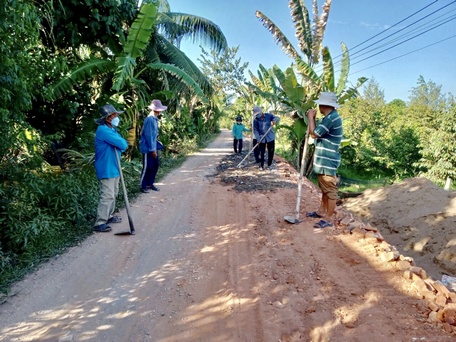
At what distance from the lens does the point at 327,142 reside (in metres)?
4.29

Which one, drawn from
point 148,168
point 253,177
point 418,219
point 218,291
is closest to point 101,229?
point 218,291

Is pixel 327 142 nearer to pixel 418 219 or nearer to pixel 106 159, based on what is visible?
pixel 106 159

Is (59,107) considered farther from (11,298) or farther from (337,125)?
(337,125)

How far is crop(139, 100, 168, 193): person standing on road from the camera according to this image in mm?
6047

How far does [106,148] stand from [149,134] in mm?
1918

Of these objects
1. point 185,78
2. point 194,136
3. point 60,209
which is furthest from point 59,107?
point 194,136

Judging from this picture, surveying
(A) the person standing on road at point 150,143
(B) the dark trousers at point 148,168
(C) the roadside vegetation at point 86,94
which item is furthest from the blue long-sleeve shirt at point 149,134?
(C) the roadside vegetation at point 86,94

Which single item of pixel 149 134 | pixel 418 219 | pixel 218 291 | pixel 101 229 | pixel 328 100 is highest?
pixel 328 100

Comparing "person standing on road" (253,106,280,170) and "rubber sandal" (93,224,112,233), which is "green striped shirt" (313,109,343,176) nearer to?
"rubber sandal" (93,224,112,233)

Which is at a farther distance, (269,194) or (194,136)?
(194,136)

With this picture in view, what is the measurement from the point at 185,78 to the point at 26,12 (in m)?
4.64

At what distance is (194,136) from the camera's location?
15.3 metres

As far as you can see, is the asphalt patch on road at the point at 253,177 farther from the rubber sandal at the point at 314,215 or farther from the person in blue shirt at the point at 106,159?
the person in blue shirt at the point at 106,159

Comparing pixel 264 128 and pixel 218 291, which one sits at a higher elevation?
pixel 264 128
